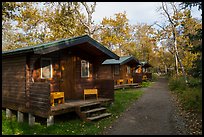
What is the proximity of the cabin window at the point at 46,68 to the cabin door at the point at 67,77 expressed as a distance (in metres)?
0.89

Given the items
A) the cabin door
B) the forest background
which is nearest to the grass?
the cabin door

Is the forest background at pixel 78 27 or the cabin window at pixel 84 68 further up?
the forest background at pixel 78 27

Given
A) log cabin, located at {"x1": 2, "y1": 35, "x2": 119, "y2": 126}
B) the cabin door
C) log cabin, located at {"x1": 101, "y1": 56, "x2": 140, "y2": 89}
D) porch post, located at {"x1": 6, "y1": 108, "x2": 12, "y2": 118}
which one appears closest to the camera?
log cabin, located at {"x1": 2, "y1": 35, "x2": 119, "y2": 126}

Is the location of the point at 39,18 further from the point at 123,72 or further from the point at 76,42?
the point at 76,42

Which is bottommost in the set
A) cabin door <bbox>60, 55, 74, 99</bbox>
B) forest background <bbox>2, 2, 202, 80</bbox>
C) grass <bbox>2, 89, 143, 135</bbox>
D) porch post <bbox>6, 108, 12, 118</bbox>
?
grass <bbox>2, 89, 143, 135</bbox>

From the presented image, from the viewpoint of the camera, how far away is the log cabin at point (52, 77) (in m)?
9.49

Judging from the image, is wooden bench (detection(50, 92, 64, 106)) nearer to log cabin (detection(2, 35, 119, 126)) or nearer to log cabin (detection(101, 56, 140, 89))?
log cabin (detection(2, 35, 119, 126))

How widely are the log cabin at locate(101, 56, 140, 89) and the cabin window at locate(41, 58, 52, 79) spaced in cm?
1289

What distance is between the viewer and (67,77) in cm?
1245

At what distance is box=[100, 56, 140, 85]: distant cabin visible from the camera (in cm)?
2534

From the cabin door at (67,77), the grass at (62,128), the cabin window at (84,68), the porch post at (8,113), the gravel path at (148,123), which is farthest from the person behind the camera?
the cabin window at (84,68)

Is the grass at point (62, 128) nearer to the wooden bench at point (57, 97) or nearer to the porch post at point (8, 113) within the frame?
the wooden bench at point (57, 97)

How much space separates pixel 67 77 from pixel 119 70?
14866mm

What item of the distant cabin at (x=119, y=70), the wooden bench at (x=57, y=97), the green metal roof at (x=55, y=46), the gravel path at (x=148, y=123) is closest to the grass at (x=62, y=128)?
the gravel path at (x=148, y=123)
